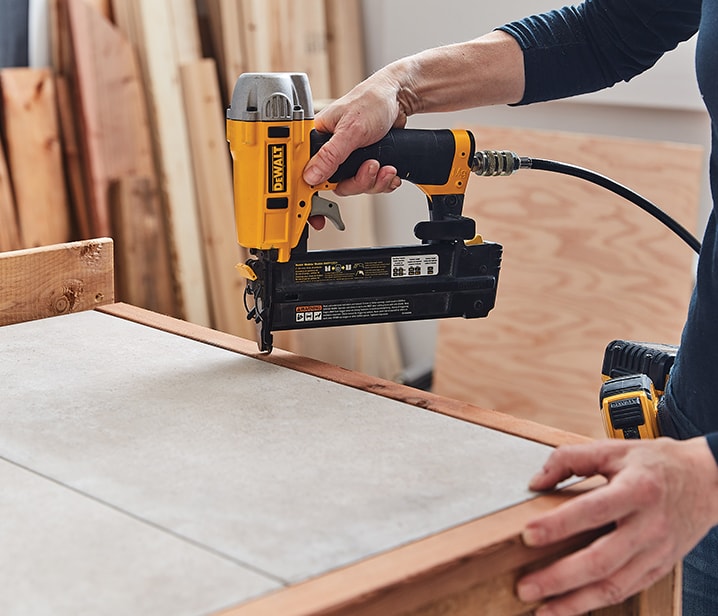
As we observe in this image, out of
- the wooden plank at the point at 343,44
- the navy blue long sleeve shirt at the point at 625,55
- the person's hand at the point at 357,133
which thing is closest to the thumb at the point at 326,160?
the person's hand at the point at 357,133

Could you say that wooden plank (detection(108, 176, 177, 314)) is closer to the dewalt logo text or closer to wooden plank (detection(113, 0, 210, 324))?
wooden plank (detection(113, 0, 210, 324))

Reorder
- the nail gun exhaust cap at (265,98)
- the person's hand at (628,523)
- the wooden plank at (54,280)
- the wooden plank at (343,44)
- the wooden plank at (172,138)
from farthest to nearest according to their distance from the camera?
1. the wooden plank at (343,44)
2. the wooden plank at (172,138)
3. the wooden plank at (54,280)
4. the nail gun exhaust cap at (265,98)
5. the person's hand at (628,523)

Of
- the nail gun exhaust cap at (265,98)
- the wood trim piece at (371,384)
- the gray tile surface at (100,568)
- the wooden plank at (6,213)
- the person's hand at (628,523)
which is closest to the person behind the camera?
the gray tile surface at (100,568)

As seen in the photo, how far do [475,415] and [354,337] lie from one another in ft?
7.77

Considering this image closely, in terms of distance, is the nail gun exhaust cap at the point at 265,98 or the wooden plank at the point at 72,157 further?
the wooden plank at the point at 72,157

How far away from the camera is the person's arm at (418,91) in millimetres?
1535

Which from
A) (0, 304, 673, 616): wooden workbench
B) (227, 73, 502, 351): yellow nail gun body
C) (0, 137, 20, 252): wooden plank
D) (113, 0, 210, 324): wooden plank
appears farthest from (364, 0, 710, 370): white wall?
(0, 304, 673, 616): wooden workbench

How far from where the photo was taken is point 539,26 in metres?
1.75

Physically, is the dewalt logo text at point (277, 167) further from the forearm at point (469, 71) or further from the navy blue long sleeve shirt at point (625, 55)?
the navy blue long sleeve shirt at point (625, 55)

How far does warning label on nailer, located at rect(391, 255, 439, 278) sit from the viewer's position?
1.57m

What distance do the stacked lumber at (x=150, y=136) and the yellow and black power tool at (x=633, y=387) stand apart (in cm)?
190

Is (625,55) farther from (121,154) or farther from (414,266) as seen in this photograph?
(121,154)

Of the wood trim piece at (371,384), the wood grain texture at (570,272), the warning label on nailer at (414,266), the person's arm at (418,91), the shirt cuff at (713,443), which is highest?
the person's arm at (418,91)

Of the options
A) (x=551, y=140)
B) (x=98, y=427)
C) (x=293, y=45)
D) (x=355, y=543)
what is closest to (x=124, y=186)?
(x=293, y=45)
